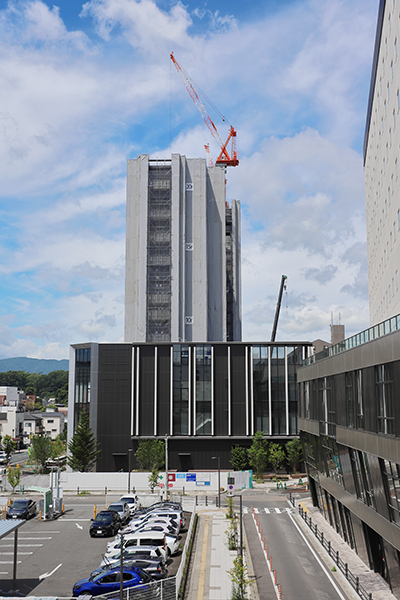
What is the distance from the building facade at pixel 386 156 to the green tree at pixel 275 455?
2451 cm

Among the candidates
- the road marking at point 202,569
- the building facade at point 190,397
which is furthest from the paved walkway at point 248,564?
the building facade at point 190,397

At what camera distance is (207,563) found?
35594 millimetres

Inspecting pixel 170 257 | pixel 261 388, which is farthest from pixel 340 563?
pixel 170 257

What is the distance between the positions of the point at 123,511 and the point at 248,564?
17.4m

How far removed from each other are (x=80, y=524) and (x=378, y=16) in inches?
2191

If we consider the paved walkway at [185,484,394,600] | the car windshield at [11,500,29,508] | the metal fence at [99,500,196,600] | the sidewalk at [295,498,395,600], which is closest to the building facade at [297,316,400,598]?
the sidewalk at [295,498,395,600]

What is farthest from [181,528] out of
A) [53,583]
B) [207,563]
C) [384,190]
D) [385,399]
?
[384,190]

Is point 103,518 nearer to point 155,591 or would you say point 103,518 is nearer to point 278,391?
point 155,591

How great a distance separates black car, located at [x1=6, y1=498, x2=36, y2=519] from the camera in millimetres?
51219

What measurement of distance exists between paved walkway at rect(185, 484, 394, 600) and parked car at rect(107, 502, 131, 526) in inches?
263

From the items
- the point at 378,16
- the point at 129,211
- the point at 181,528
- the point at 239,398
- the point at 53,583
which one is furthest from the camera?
the point at 129,211

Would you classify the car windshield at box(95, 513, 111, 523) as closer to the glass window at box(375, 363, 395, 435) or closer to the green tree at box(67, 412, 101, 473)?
the glass window at box(375, 363, 395, 435)

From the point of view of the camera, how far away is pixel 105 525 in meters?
44.3

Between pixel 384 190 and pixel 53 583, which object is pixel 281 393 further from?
pixel 53 583
